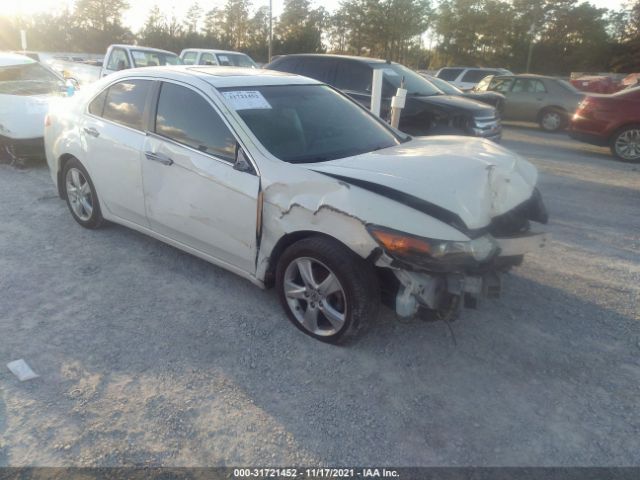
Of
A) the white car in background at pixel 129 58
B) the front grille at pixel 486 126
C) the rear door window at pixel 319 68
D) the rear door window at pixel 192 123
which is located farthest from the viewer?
the white car in background at pixel 129 58

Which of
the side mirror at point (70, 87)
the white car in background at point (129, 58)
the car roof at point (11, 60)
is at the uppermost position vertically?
the white car in background at point (129, 58)

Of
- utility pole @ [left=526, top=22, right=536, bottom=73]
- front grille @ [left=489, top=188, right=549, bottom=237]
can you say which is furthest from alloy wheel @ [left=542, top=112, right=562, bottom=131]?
utility pole @ [left=526, top=22, right=536, bottom=73]

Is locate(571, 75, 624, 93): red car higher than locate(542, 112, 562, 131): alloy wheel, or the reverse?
locate(571, 75, 624, 93): red car

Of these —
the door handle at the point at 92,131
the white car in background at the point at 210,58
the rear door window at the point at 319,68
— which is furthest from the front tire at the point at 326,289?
the white car in background at the point at 210,58

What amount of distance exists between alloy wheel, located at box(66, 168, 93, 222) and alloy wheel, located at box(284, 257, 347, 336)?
2585 millimetres

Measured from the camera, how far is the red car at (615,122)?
32.0ft

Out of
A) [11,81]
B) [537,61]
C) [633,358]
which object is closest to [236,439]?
[633,358]

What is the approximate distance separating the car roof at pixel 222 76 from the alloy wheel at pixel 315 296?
1.55 meters

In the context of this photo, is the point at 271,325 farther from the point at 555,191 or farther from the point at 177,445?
the point at 555,191

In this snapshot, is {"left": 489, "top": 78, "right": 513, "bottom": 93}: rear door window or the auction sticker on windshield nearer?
the auction sticker on windshield

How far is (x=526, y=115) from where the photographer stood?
14758 mm

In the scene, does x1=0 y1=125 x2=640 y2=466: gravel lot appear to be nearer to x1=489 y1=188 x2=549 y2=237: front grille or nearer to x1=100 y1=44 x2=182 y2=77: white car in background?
x1=489 y1=188 x2=549 y2=237: front grille

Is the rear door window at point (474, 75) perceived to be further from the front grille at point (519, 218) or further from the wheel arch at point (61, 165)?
the front grille at point (519, 218)

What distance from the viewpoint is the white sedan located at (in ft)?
9.70
